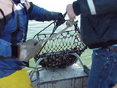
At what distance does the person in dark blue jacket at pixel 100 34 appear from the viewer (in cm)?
119

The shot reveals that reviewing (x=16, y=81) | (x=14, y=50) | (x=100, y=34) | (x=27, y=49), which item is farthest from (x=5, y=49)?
(x=100, y=34)

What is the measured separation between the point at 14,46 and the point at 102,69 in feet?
3.07

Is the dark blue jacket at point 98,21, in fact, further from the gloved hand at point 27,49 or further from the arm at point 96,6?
the gloved hand at point 27,49

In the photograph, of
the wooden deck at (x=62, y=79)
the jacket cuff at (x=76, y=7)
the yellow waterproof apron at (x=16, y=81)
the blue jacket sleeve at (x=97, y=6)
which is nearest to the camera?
the blue jacket sleeve at (x=97, y=6)

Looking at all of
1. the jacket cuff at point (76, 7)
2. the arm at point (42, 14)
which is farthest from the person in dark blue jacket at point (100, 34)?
the arm at point (42, 14)

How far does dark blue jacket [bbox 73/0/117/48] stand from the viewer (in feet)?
3.84

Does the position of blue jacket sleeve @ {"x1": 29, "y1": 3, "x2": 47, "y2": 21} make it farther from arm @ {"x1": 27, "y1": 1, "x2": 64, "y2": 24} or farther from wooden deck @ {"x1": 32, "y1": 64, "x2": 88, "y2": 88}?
wooden deck @ {"x1": 32, "y1": 64, "x2": 88, "y2": 88}

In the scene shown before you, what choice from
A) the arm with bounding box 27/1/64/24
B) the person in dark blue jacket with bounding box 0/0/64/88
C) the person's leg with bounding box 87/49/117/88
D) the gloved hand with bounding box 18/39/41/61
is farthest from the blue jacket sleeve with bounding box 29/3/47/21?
the person's leg with bounding box 87/49/117/88

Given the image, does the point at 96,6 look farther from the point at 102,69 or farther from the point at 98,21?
the point at 102,69

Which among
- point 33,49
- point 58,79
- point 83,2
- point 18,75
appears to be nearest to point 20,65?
point 18,75

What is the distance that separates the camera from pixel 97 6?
117cm

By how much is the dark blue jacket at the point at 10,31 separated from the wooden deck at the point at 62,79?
438 mm

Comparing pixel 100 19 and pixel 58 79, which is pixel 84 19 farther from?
pixel 58 79

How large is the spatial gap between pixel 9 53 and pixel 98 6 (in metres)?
0.97
